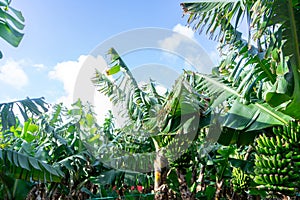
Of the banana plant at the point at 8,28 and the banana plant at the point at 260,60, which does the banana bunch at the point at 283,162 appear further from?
the banana plant at the point at 8,28

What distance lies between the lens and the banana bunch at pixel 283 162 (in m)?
2.19

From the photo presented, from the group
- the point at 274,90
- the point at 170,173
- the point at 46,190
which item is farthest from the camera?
the point at 46,190

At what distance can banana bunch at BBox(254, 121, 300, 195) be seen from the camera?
2.19 metres

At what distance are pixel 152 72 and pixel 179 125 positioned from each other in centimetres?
128

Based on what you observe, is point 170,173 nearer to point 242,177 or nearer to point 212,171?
point 242,177

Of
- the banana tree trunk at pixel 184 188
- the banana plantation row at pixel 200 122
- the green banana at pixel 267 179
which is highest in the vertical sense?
the banana plantation row at pixel 200 122

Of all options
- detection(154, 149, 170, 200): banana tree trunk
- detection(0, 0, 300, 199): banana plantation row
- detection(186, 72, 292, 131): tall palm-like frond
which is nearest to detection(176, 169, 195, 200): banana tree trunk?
detection(0, 0, 300, 199): banana plantation row

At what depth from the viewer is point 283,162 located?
2.19 meters

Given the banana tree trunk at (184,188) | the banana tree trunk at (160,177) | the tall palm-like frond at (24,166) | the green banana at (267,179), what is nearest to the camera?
the green banana at (267,179)

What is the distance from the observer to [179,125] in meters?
2.98

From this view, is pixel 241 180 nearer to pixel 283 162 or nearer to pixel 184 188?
pixel 184 188

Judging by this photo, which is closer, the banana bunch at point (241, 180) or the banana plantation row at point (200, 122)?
the banana plantation row at point (200, 122)

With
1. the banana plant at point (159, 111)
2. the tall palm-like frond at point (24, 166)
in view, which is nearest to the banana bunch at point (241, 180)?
the banana plant at point (159, 111)

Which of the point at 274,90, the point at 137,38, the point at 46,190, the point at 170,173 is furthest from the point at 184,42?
the point at 46,190
